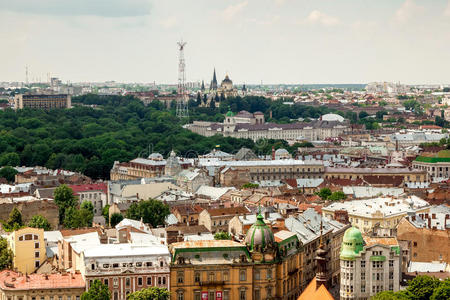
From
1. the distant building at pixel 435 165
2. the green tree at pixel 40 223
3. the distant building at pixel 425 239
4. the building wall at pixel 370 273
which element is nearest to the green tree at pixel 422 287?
the building wall at pixel 370 273

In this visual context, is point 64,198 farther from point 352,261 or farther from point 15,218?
point 352,261

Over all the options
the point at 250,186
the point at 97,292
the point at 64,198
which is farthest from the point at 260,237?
the point at 250,186

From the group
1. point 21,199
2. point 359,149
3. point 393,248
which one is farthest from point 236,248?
point 359,149

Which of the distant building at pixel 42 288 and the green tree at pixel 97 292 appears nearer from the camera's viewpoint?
the green tree at pixel 97 292

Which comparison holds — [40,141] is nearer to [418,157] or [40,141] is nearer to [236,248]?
[418,157]

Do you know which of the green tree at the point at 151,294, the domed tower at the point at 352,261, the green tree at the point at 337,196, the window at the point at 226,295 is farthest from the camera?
the green tree at the point at 337,196

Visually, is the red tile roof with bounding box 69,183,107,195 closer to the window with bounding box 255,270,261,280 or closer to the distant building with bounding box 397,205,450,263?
the distant building with bounding box 397,205,450,263

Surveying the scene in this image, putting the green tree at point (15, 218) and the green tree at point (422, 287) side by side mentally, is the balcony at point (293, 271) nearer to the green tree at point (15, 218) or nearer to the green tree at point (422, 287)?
the green tree at point (422, 287)
